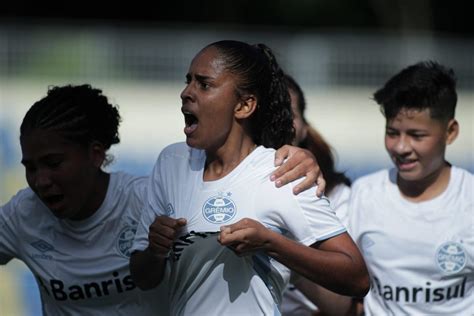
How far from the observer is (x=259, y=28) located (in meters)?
18.8

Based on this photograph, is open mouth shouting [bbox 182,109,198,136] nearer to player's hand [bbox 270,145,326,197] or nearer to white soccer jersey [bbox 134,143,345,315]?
white soccer jersey [bbox 134,143,345,315]

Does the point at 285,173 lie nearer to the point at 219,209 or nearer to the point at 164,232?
the point at 219,209

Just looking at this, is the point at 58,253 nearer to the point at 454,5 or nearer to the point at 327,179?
the point at 327,179

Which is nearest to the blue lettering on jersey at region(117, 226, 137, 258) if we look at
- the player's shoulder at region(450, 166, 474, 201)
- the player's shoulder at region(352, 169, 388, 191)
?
the player's shoulder at region(352, 169, 388, 191)

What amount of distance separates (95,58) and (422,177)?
8282 millimetres

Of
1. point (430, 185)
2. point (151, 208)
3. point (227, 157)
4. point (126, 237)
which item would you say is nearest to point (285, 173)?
point (227, 157)

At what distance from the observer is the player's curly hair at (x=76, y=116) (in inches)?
173

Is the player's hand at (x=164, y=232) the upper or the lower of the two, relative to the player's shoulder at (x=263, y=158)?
lower

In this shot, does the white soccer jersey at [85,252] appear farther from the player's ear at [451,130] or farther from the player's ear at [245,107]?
the player's ear at [451,130]

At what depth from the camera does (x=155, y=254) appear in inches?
152

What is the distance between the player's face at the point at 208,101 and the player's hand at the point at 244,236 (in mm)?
427

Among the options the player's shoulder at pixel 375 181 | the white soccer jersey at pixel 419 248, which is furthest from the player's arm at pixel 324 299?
the player's shoulder at pixel 375 181

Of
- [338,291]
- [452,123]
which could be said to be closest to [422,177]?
[452,123]

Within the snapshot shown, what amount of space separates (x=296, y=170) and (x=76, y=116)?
111 cm
